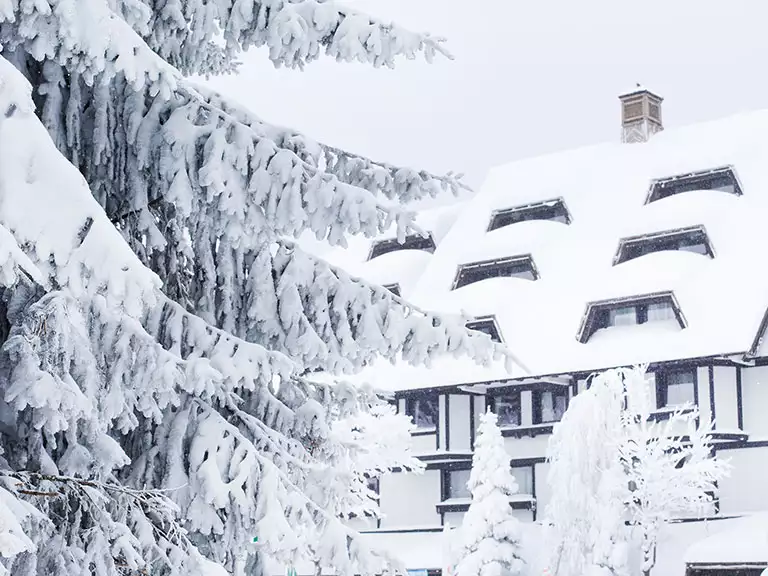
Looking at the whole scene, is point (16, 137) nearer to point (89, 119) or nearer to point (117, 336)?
point (117, 336)

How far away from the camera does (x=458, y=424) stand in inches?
1470

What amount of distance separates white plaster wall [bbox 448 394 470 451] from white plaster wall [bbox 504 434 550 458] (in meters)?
1.58

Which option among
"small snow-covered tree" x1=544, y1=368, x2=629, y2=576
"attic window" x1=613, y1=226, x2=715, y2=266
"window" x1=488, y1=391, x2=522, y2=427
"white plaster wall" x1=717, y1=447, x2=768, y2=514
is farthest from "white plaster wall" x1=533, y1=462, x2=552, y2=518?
"attic window" x1=613, y1=226, x2=715, y2=266

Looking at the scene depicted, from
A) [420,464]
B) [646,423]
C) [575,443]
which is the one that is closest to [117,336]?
[575,443]

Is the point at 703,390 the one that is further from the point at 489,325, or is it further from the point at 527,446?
the point at 489,325

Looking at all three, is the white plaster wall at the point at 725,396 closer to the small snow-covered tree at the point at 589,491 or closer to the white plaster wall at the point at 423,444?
the small snow-covered tree at the point at 589,491

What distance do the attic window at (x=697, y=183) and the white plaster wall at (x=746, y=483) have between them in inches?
308

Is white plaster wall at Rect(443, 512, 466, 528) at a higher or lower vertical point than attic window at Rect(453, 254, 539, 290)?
lower

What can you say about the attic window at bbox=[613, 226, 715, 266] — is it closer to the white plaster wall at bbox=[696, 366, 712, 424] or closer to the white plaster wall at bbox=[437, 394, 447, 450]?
the white plaster wall at bbox=[696, 366, 712, 424]

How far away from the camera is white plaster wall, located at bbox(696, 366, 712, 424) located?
106 feet

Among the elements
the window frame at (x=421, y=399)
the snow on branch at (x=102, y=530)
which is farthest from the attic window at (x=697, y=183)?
the snow on branch at (x=102, y=530)

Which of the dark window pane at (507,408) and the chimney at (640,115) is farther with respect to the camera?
the chimney at (640,115)

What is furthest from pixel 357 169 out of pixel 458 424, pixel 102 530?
pixel 458 424

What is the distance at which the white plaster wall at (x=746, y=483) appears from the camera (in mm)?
31234
